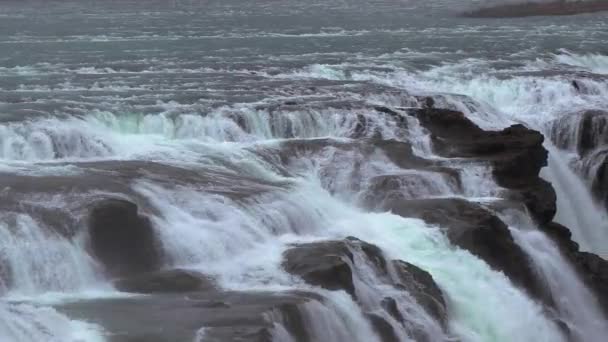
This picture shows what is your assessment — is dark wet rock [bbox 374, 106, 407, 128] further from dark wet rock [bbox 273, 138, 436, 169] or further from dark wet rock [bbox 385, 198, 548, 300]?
dark wet rock [bbox 385, 198, 548, 300]

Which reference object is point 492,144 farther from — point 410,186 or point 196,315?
point 196,315

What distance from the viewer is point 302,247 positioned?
797 inches

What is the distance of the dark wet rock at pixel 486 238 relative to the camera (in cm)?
2155

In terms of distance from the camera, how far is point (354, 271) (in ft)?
63.1

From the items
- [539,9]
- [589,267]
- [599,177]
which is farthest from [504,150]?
[539,9]

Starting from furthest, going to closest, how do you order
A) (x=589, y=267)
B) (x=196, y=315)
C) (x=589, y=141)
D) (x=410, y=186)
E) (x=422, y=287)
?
(x=589, y=141) < (x=410, y=186) < (x=589, y=267) < (x=422, y=287) < (x=196, y=315)

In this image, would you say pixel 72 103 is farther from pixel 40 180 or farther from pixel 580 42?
pixel 580 42

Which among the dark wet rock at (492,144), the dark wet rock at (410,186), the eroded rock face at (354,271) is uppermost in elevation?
the dark wet rock at (492,144)

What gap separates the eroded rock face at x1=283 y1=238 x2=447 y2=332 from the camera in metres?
18.4

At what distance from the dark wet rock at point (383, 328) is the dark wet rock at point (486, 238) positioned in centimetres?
379

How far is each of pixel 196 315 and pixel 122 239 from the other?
320 centimetres

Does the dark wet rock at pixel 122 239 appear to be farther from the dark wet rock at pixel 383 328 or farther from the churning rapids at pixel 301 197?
the dark wet rock at pixel 383 328

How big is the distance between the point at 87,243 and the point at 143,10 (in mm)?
51300

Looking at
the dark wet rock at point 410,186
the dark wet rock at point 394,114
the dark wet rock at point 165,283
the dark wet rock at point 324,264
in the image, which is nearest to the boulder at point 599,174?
the dark wet rock at point 394,114
